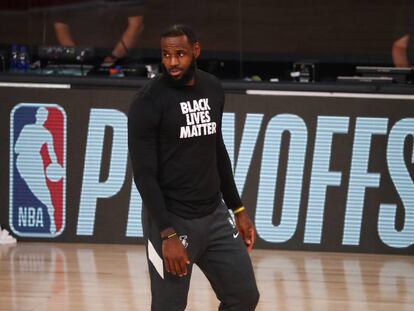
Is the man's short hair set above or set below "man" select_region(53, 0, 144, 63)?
above

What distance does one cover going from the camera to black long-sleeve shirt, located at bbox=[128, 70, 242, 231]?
15.1ft

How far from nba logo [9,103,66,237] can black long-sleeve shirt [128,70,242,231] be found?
415 centimetres

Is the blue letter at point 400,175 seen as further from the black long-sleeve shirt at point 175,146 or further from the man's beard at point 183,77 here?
the man's beard at point 183,77

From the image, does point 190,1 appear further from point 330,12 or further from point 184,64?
point 184,64

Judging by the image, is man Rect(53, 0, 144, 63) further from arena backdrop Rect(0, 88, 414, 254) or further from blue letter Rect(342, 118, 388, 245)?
blue letter Rect(342, 118, 388, 245)

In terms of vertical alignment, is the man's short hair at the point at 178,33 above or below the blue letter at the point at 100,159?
above

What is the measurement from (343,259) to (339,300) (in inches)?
55.2

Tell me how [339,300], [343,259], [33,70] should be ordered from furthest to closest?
[33,70] < [343,259] < [339,300]

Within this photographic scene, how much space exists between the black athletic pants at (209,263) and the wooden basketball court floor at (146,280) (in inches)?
80.7

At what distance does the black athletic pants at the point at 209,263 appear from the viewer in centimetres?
468

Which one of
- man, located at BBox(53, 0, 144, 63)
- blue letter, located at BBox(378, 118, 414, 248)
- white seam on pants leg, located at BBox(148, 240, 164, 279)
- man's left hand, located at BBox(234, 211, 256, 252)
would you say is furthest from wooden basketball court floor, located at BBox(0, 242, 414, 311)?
white seam on pants leg, located at BBox(148, 240, 164, 279)

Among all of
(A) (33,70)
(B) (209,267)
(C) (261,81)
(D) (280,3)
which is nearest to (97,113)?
(A) (33,70)

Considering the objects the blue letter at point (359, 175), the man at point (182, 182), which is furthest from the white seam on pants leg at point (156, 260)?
the blue letter at point (359, 175)

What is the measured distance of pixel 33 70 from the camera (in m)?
9.25
